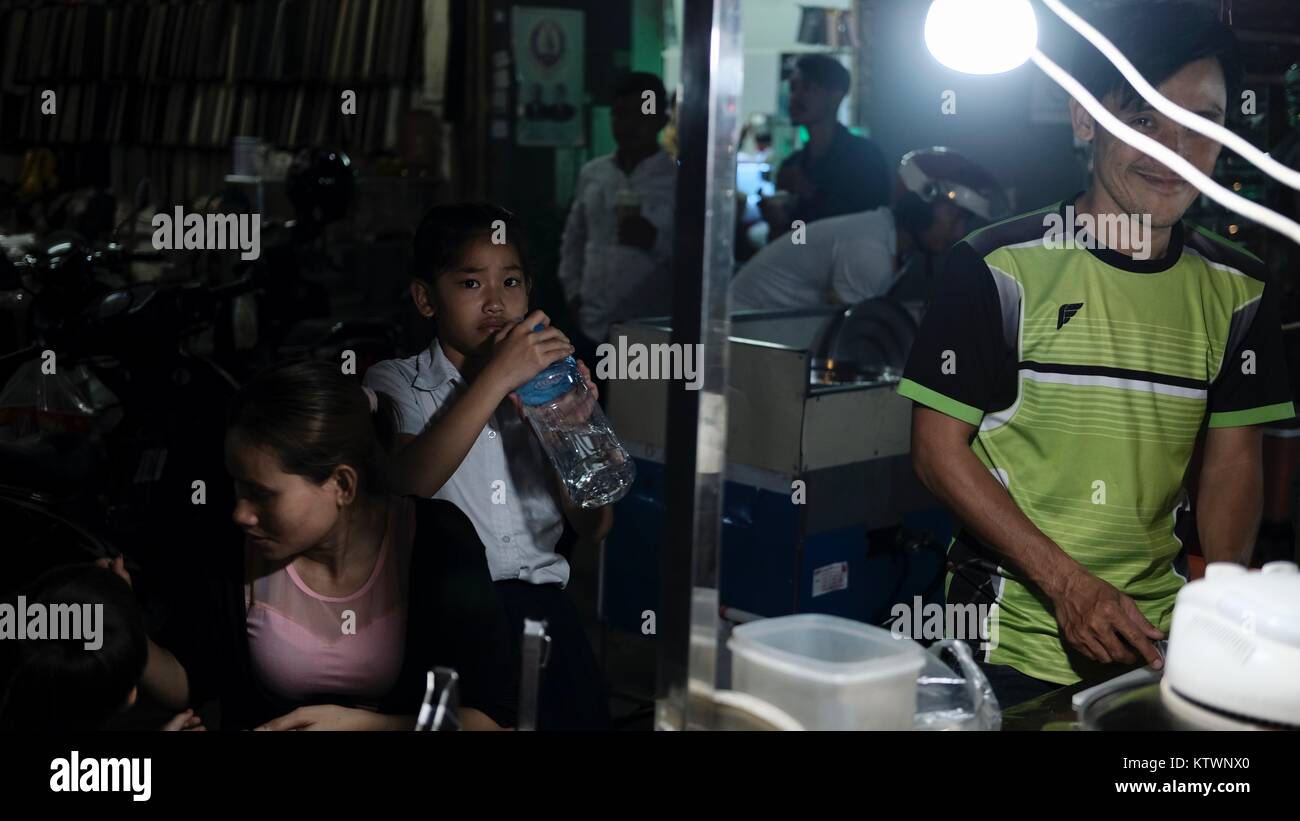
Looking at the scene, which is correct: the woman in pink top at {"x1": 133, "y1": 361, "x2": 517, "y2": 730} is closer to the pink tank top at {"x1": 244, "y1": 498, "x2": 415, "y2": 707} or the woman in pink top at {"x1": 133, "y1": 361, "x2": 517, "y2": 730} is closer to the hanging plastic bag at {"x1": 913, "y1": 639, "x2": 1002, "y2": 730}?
the pink tank top at {"x1": 244, "y1": 498, "x2": 415, "y2": 707}

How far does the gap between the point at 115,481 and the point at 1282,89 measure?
130 inches

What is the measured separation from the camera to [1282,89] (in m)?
3.27

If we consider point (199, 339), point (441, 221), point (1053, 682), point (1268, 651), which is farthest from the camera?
point (199, 339)

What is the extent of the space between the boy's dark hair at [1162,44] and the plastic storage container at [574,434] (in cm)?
89

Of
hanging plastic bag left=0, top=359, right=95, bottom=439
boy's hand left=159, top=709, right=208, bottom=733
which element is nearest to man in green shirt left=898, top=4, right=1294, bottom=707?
boy's hand left=159, top=709, right=208, bottom=733

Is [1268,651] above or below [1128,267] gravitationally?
below

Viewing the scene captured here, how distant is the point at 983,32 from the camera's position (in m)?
1.41

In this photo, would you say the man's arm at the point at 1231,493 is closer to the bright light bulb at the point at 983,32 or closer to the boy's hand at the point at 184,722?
the bright light bulb at the point at 983,32

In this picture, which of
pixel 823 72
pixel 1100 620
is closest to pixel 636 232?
pixel 823 72

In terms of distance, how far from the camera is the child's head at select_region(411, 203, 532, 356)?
7.00 ft

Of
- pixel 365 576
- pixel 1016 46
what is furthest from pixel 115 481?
pixel 1016 46

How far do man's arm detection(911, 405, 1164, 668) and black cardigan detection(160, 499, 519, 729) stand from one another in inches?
26.0

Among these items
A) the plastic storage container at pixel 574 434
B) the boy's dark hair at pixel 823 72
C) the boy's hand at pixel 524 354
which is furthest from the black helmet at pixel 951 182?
the boy's hand at pixel 524 354
